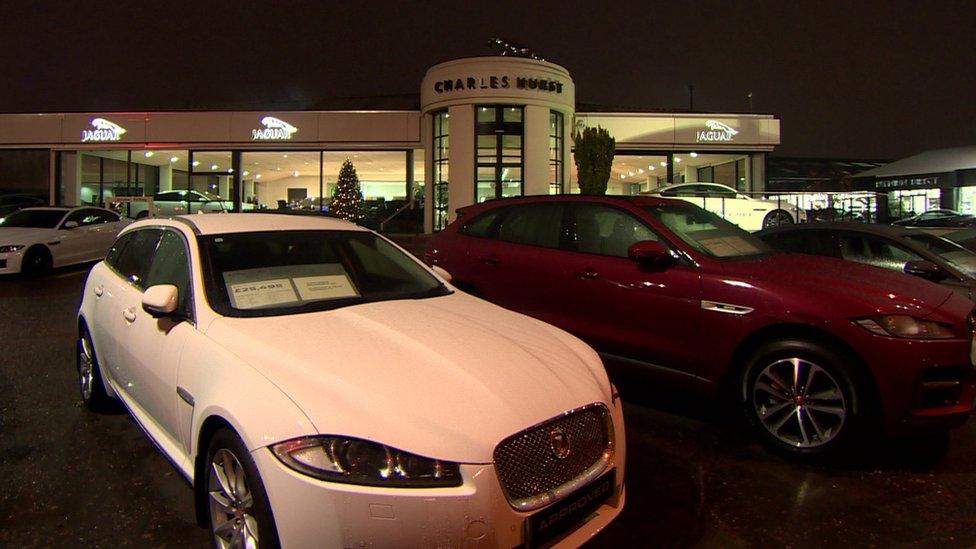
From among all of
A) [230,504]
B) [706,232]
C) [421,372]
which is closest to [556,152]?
[706,232]

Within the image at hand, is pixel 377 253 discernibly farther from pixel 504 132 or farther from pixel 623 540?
pixel 504 132

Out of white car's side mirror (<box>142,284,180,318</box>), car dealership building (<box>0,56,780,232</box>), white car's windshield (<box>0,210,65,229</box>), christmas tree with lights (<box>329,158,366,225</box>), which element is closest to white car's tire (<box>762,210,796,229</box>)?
car dealership building (<box>0,56,780,232</box>)

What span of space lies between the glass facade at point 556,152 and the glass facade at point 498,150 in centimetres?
161

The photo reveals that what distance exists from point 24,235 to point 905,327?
1429 centimetres

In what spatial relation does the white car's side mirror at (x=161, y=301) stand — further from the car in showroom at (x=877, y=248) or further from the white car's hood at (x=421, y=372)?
the car in showroom at (x=877, y=248)

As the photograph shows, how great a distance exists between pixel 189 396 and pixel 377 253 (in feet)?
5.22

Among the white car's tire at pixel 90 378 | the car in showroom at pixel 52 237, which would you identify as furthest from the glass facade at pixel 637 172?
the white car's tire at pixel 90 378

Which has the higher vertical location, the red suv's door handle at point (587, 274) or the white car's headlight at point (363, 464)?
the red suv's door handle at point (587, 274)

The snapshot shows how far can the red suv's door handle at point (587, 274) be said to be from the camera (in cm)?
479

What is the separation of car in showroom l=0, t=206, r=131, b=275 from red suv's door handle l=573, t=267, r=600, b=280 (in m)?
11.7

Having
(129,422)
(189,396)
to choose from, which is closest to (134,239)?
(129,422)

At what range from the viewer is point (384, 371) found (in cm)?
240

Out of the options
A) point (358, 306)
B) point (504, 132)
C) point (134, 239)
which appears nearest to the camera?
point (358, 306)

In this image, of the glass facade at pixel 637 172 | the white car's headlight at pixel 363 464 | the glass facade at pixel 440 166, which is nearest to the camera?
the white car's headlight at pixel 363 464
